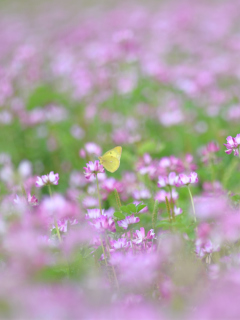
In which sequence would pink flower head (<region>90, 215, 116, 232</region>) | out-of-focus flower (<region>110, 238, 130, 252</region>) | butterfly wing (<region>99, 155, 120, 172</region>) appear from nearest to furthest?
pink flower head (<region>90, 215, 116, 232</region>) < out-of-focus flower (<region>110, 238, 130, 252</region>) < butterfly wing (<region>99, 155, 120, 172</region>)

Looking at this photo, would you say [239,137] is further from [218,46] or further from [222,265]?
[218,46]

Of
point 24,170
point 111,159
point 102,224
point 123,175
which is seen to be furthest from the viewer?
point 123,175

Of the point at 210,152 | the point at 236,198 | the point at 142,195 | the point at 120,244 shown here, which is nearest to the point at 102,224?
the point at 120,244

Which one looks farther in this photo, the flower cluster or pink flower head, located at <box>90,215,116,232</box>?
the flower cluster

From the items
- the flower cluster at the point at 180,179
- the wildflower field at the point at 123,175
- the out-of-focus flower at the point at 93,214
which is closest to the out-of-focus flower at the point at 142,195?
the wildflower field at the point at 123,175

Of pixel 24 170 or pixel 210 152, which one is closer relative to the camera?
pixel 210 152

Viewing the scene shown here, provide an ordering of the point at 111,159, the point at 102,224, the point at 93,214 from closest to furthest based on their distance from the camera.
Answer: the point at 102,224, the point at 93,214, the point at 111,159

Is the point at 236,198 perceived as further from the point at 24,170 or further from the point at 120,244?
the point at 24,170

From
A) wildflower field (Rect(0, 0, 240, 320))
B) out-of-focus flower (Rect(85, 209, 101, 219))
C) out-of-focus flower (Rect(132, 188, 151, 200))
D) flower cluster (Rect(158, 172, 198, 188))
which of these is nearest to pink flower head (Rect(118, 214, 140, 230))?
wildflower field (Rect(0, 0, 240, 320))

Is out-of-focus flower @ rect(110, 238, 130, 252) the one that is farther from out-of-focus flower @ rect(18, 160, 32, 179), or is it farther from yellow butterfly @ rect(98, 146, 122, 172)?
out-of-focus flower @ rect(18, 160, 32, 179)
